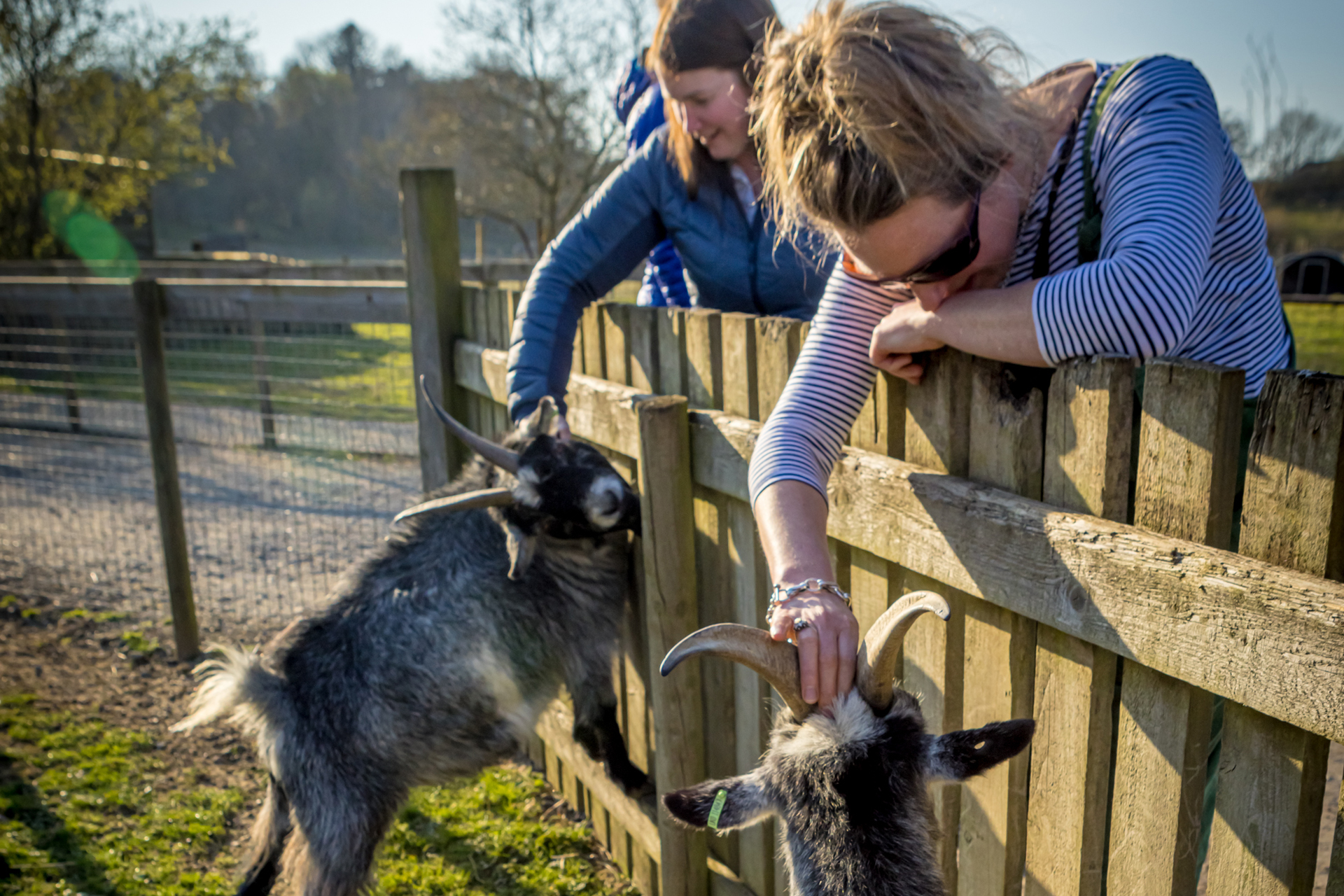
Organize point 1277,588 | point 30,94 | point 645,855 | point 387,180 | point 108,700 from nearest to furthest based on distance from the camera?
point 1277,588
point 645,855
point 108,700
point 30,94
point 387,180

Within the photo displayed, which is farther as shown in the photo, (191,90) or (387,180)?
(387,180)

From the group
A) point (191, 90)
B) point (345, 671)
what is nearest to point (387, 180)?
point (191, 90)

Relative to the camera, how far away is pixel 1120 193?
1642mm

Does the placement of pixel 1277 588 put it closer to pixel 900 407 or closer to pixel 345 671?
pixel 900 407

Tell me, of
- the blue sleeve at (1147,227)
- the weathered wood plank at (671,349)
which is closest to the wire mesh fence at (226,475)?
the weathered wood plank at (671,349)

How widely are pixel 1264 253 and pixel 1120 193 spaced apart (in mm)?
499

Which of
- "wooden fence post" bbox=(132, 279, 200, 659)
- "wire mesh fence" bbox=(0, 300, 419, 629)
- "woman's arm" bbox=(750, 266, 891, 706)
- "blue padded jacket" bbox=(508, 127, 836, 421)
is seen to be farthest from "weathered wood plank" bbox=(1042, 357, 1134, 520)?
"wooden fence post" bbox=(132, 279, 200, 659)

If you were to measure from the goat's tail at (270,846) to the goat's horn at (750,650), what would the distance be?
2531 millimetres

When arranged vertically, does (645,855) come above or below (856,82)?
below

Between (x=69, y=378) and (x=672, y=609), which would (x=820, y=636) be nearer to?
(x=672, y=609)

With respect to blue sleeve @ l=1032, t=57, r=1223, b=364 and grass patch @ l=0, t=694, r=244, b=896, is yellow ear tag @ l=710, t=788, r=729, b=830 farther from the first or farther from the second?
grass patch @ l=0, t=694, r=244, b=896

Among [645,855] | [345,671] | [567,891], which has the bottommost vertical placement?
[567,891]

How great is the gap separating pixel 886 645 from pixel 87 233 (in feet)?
92.8

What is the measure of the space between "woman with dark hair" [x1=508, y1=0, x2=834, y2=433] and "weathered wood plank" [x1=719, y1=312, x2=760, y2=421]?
0.26 meters
